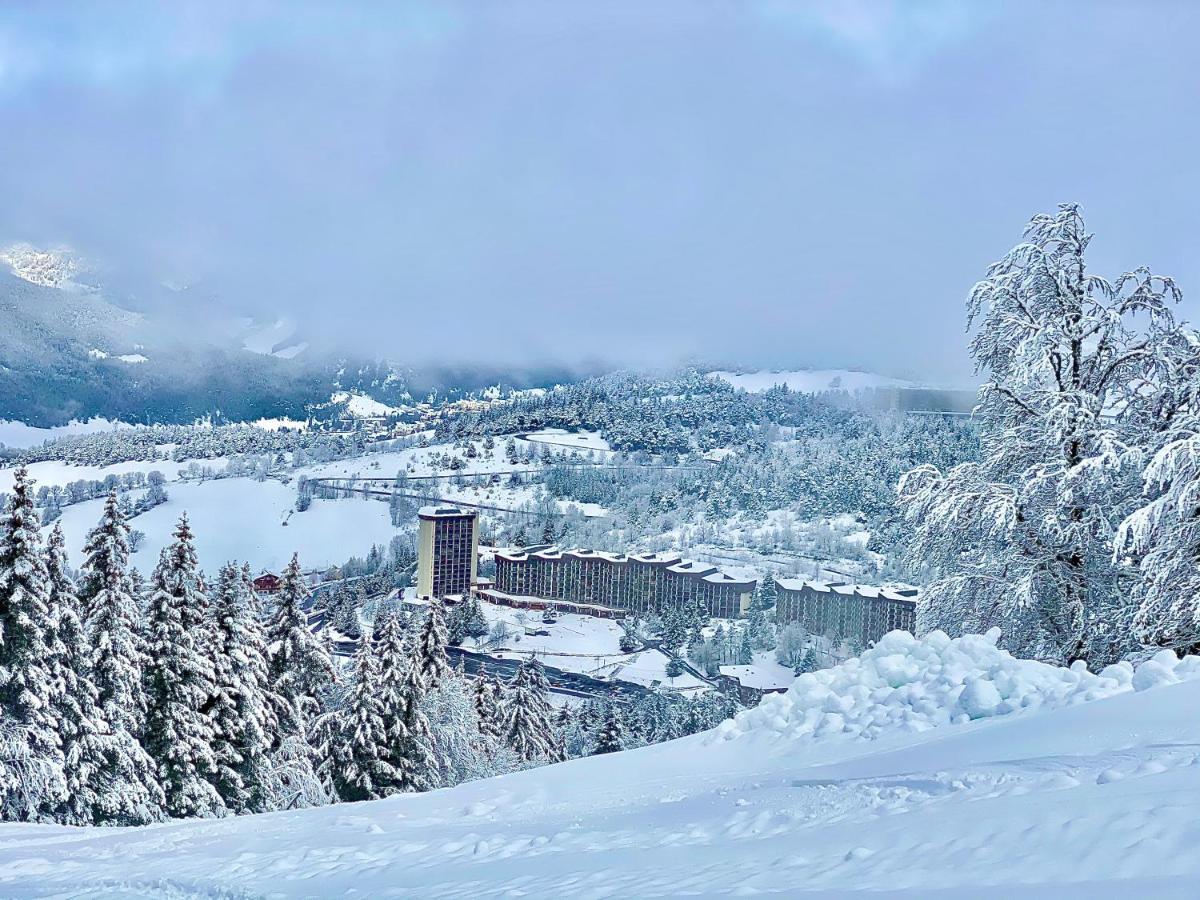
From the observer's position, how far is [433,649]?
878 inches

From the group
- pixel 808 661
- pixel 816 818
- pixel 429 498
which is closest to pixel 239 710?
pixel 816 818

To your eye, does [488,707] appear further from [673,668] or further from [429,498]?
[429,498]

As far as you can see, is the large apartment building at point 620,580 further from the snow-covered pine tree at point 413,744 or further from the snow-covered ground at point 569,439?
the snow-covered ground at point 569,439

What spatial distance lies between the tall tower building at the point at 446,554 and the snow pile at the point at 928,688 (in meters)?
89.3

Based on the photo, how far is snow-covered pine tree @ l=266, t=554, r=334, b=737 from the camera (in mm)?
17641

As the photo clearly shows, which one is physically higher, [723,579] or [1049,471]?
[1049,471]

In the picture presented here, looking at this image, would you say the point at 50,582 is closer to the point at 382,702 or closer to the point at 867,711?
the point at 382,702

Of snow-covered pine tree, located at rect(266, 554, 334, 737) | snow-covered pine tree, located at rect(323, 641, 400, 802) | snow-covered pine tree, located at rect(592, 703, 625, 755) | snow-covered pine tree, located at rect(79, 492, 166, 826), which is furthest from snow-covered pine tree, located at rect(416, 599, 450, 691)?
snow-covered pine tree, located at rect(592, 703, 625, 755)

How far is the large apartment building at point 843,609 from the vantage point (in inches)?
2480

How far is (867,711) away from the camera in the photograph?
6.99m

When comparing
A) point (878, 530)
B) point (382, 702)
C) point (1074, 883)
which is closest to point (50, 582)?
point (382, 702)

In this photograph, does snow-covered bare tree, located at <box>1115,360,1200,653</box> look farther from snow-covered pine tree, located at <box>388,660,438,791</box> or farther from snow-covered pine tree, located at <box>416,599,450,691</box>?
snow-covered pine tree, located at <box>416,599,450,691</box>

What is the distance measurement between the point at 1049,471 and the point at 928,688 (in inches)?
112

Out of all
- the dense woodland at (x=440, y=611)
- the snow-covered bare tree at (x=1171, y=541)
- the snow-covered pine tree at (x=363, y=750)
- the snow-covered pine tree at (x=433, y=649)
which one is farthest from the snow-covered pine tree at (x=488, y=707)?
the snow-covered bare tree at (x=1171, y=541)
